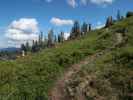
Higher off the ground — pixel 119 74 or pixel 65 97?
pixel 119 74

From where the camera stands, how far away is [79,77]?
1680cm

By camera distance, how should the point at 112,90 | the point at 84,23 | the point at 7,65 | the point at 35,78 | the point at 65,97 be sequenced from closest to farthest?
the point at 112,90 → the point at 65,97 → the point at 35,78 → the point at 7,65 → the point at 84,23

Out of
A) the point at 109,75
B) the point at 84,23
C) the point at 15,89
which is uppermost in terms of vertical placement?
the point at 84,23

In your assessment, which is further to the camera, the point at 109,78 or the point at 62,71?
the point at 62,71

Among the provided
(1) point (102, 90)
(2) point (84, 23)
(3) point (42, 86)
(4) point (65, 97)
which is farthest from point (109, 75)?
(2) point (84, 23)

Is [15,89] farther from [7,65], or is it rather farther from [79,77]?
[7,65]

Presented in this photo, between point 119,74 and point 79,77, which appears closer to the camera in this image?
point 119,74

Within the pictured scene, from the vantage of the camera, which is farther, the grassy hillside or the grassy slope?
the grassy hillside

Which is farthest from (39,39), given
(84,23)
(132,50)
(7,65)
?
(132,50)

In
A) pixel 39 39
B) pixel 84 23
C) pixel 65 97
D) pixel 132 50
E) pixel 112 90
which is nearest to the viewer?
pixel 112 90

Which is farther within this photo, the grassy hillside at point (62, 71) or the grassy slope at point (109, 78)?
the grassy hillside at point (62, 71)

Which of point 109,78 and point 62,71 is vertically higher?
point 109,78

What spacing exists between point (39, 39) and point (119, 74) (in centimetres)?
10931

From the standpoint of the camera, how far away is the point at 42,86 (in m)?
17.8
